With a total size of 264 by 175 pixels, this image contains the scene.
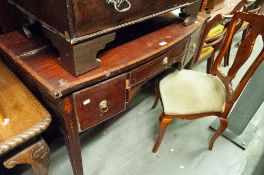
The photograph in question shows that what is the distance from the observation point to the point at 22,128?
812 millimetres

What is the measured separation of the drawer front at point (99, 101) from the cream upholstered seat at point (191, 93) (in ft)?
1.38

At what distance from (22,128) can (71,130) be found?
0.19 m

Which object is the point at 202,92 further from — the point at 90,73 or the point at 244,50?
the point at 90,73

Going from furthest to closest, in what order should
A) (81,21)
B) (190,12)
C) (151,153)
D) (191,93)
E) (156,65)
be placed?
(151,153) < (191,93) < (190,12) < (156,65) < (81,21)

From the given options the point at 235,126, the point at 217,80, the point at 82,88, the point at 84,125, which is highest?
the point at 82,88

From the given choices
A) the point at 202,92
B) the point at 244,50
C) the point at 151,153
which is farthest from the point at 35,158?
the point at 244,50

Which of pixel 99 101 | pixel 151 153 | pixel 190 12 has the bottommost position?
pixel 151 153

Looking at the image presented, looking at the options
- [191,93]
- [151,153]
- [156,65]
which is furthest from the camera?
[151,153]

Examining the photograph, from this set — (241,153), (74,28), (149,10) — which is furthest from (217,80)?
(74,28)

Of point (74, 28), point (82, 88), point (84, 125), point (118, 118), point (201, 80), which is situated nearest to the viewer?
point (74, 28)

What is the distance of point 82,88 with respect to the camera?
0.84 meters

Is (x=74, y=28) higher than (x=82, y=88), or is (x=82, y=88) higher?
(x=74, y=28)

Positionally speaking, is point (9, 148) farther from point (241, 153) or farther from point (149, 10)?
point (241, 153)

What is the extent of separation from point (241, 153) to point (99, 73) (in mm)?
1275
